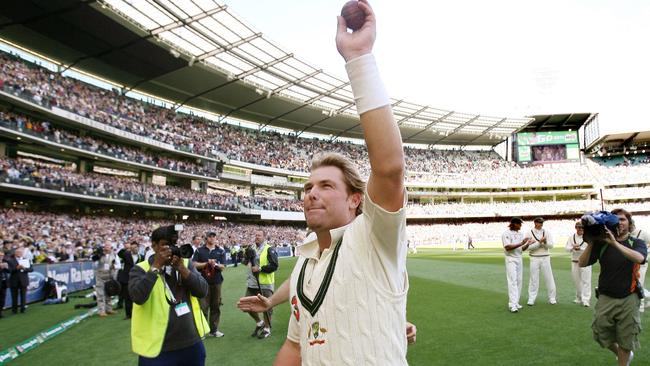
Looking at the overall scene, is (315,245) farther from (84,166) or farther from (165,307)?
(84,166)

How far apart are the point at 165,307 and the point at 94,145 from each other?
3368 cm

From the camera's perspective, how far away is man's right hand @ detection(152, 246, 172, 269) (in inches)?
156

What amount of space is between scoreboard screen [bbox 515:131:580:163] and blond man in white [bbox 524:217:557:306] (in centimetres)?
7048

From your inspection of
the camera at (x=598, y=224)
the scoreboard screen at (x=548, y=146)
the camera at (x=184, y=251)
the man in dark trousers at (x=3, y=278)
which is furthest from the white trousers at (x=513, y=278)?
the scoreboard screen at (x=548, y=146)

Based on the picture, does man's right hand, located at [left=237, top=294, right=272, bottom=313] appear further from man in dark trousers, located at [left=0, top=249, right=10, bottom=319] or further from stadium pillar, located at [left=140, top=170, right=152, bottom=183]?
stadium pillar, located at [left=140, top=170, right=152, bottom=183]

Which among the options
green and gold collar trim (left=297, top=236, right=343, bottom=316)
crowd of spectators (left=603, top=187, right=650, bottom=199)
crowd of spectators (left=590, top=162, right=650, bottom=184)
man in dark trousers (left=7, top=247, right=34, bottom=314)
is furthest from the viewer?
crowd of spectators (left=590, top=162, right=650, bottom=184)

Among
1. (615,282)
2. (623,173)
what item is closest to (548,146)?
(623,173)

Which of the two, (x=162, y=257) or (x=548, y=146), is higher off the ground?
(x=548, y=146)

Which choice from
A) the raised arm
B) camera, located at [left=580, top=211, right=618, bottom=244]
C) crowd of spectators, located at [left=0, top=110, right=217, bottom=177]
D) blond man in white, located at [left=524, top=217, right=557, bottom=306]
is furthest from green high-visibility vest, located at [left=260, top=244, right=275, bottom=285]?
crowd of spectators, located at [left=0, top=110, right=217, bottom=177]

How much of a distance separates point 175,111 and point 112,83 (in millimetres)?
7626

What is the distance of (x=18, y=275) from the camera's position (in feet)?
41.4

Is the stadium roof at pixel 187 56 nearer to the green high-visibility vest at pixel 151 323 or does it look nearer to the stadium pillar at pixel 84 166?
the stadium pillar at pixel 84 166

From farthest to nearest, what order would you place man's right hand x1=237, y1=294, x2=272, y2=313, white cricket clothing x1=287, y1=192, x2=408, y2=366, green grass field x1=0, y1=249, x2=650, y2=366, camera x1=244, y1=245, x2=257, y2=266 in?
camera x1=244, y1=245, x2=257, y2=266 → green grass field x1=0, y1=249, x2=650, y2=366 → man's right hand x1=237, y1=294, x2=272, y2=313 → white cricket clothing x1=287, y1=192, x2=408, y2=366

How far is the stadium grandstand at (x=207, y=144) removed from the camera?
2838cm
